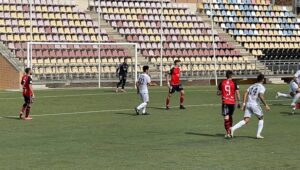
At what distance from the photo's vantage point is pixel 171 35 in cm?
5566

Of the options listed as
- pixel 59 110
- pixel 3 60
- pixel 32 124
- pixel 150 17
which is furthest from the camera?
pixel 150 17

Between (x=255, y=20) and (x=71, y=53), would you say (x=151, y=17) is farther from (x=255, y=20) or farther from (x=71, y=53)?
(x=255, y=20)

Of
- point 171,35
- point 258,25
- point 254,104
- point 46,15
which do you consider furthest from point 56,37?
point 254,104

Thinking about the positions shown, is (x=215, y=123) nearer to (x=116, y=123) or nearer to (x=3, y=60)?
(x=116, y=123)

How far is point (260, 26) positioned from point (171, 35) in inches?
366

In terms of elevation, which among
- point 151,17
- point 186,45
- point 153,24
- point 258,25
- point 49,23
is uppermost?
point 151,17

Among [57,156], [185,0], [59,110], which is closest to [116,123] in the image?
[59,110]

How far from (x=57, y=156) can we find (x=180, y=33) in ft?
135

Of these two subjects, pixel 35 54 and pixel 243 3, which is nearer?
pixel 35 54

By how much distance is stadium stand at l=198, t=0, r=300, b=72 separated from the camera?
59.1 metres

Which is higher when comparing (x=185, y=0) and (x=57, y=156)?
(x=185, y=0)

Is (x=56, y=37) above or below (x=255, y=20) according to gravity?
below

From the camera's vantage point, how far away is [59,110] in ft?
94.1

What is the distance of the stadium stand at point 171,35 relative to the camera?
5312 cm
